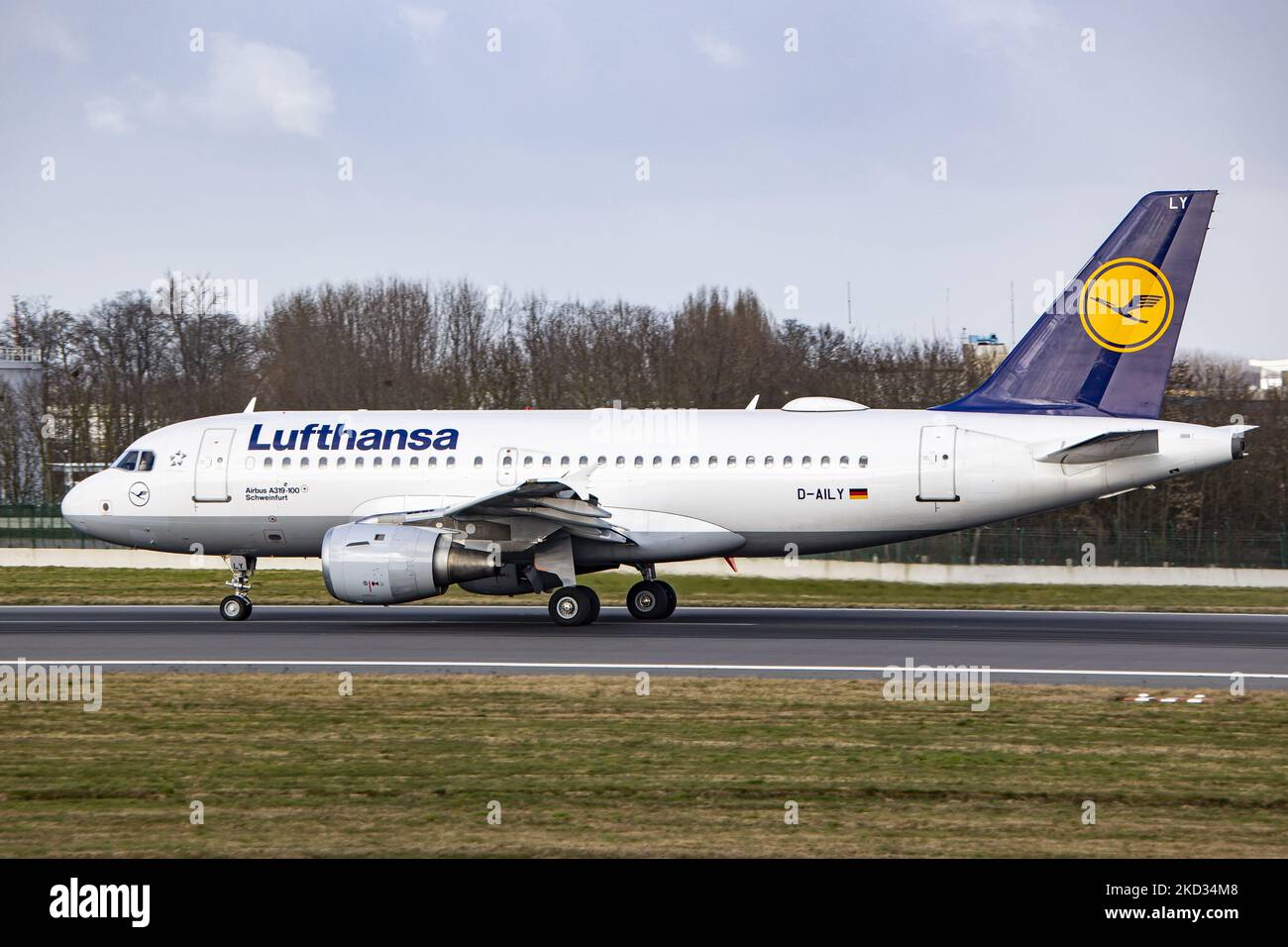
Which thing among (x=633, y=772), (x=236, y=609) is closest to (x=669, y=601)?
(x=236, y=609)

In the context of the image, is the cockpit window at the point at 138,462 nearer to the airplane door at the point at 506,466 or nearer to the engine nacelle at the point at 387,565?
the engine nacelle at the point at 387,565

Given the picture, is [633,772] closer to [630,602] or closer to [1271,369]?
[630,602]

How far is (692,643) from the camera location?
21078 mm

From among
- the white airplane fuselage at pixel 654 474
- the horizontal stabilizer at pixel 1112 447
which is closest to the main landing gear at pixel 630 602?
the white airplane fuselage at pixel 654 474

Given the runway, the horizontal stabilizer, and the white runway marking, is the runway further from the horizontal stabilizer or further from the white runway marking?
the horizontal stabilizer

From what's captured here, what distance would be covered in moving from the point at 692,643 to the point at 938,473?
5.79 metres

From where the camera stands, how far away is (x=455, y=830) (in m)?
9.79

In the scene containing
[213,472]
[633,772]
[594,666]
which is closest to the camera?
[633,772]

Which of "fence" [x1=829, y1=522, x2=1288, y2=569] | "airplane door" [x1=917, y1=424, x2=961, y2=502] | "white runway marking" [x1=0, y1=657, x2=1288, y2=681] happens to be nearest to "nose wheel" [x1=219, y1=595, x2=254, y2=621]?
"white runway marking" [x1=0, y1=657, x2=1288, y2=681]

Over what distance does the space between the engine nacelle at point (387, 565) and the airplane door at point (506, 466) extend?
2653mm

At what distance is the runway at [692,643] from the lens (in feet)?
59.8

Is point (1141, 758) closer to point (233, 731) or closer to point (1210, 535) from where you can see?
point (233, 731)
